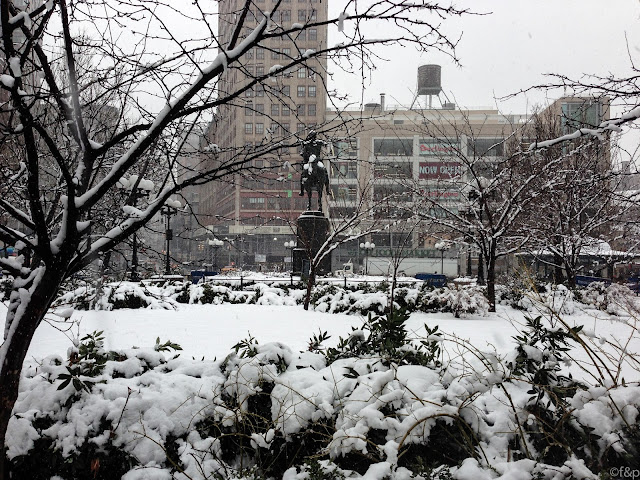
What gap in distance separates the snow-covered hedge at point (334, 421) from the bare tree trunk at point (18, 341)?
205mm

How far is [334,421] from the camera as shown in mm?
2600

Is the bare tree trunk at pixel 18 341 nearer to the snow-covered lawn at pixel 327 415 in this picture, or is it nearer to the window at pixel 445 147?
the snow-covered lawn at pixel 327 415

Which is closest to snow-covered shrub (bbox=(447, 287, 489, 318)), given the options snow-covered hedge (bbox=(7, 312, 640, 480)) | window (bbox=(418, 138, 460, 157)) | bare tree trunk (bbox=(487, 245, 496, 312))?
bare tree trunk (bbox=(487, 245, 496, 312))

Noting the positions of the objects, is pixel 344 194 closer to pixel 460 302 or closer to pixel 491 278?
pixel 491 278

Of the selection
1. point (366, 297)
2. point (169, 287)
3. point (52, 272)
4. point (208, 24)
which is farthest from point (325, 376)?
point (169, 287)

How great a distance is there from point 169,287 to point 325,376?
11564 mm

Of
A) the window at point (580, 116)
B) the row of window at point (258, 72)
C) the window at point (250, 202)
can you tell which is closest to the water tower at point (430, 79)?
the window at point (250, 202)

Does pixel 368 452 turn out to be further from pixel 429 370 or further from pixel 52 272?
pixel 52 272

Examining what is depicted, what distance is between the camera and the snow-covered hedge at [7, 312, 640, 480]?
2.25m

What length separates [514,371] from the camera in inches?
109

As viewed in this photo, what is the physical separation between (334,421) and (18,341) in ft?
6.63

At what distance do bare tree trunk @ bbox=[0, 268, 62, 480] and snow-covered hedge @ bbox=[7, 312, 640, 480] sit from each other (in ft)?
0.67

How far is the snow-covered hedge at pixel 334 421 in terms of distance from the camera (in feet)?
7.37

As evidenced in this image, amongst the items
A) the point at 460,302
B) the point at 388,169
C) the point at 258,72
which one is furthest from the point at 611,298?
the point at 258,72
